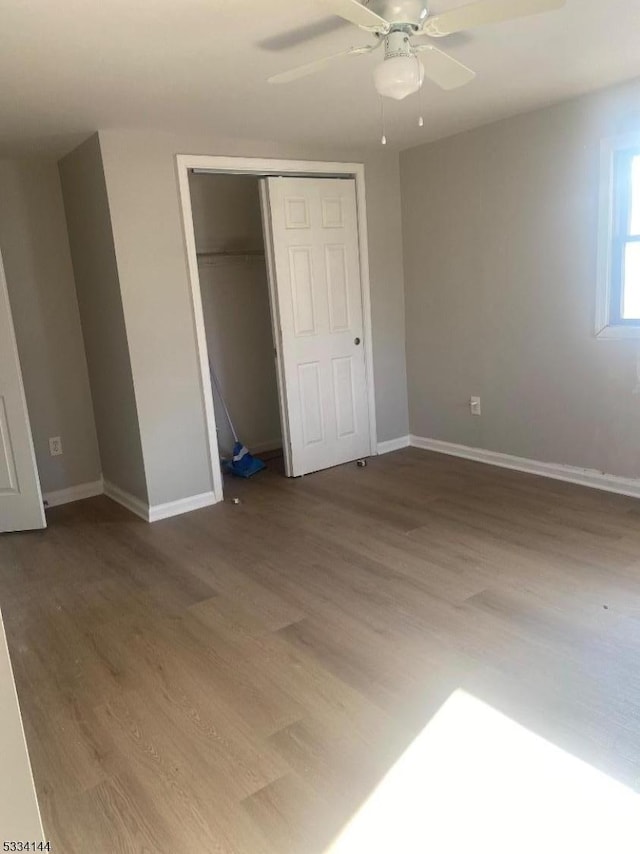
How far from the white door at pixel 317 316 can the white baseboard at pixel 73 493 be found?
1400mm

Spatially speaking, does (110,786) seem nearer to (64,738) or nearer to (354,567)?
(64,738)

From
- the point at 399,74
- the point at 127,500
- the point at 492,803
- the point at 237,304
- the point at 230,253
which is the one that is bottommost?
the point at 492,803

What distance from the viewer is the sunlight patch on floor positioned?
1614 mm

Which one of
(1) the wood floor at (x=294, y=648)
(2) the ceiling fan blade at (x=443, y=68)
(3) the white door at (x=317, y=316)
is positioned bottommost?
(1) the wood floor at (x=294, y=648)

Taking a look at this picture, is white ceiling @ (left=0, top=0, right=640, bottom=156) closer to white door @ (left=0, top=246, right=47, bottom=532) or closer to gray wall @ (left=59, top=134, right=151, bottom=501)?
gray wall @ (left=59, top=134, right=151, bottom=501)

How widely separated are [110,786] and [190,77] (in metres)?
2.74

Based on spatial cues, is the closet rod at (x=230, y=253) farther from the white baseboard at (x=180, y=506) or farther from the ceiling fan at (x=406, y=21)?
the ceiling fan at (x=406, y=21)

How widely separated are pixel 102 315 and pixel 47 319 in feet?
1.70

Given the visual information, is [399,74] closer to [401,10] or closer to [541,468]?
[401,10]

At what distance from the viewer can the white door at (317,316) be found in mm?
4348

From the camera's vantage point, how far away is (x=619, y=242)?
144 inches

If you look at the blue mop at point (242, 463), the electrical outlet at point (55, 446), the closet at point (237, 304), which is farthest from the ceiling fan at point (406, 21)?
the electrical outlet at point (55, 446)

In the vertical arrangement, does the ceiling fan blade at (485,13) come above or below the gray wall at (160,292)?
above

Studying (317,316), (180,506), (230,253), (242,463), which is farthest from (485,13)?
(242,463)
